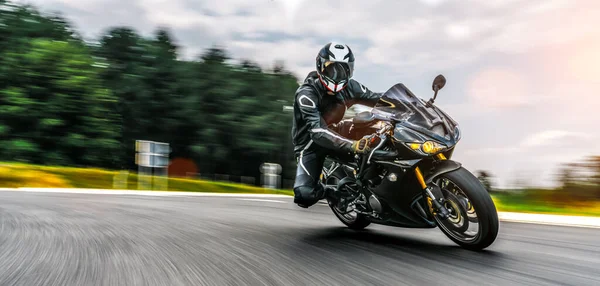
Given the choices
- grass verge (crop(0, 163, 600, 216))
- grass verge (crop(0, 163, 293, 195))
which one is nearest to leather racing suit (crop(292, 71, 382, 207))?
grass verge (crop(0, 163, 600, 216))

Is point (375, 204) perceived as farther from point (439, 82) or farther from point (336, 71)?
point (336, 71)

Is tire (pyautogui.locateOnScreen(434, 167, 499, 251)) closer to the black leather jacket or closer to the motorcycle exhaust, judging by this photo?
the motorcycle exhaust

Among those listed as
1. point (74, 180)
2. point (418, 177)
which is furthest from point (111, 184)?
point (418, 177)

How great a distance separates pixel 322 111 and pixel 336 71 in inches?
24.6

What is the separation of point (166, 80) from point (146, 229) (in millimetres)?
55054

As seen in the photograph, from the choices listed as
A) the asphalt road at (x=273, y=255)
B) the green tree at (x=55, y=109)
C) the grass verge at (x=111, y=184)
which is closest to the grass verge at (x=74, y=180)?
the grass verge at (x=111, y=184)

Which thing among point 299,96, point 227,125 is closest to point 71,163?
point 227,125

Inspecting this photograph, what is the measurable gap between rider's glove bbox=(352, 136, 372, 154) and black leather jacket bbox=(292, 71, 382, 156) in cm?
38

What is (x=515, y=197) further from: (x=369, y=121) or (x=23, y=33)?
(x=23, y=33)

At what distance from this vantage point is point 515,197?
13.8 metres

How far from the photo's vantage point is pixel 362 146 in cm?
543

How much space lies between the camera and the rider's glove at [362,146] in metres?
5.39

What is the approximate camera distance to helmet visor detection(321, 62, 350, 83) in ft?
19.5

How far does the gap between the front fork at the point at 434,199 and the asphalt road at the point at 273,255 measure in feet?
1.07
